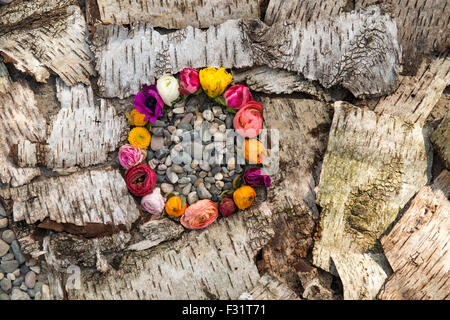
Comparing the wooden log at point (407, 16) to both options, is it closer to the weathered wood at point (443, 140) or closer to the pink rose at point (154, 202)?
the weathered wood at point (443, 140)

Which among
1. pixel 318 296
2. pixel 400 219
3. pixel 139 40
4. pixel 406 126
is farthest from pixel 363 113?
pixel 139 40

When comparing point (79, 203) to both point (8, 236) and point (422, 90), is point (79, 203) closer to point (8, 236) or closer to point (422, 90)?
point (8, 236)

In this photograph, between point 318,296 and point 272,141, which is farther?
point 272,141

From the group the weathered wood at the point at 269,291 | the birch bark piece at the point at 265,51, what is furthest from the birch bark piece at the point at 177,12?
the weathered wood at the point at 269,291

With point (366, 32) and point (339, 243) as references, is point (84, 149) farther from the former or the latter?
point (366, 32)

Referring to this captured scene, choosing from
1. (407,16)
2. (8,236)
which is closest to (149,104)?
(8,236)
